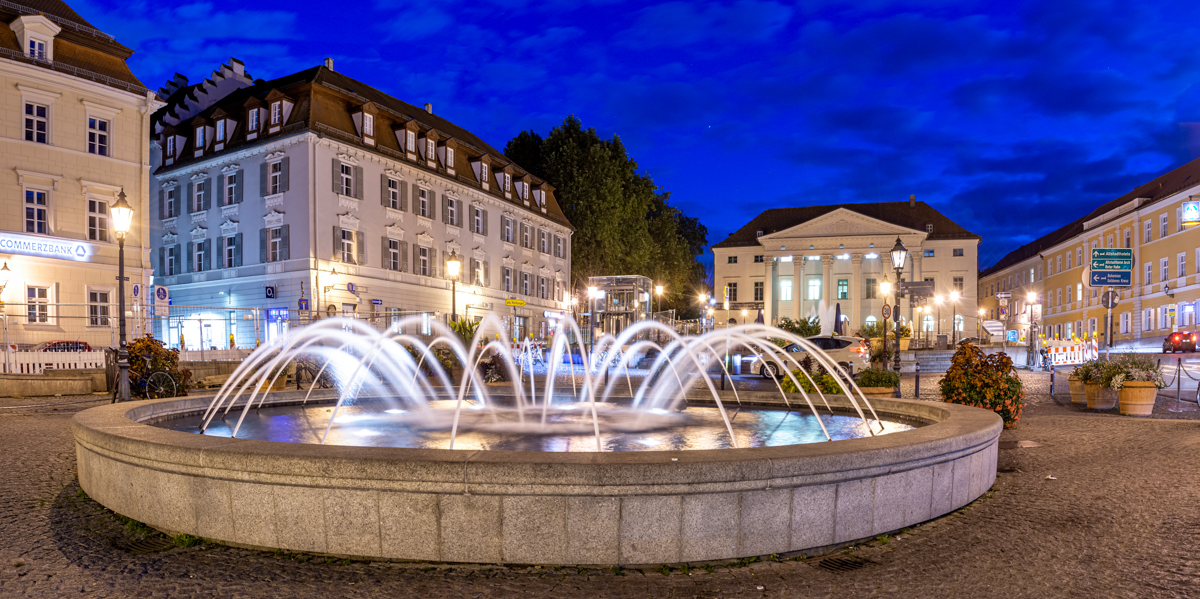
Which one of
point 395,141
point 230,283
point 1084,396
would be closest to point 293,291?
point 230,283

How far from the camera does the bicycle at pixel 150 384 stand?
15953 mm

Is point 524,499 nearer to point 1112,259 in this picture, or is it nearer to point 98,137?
point 1112,259

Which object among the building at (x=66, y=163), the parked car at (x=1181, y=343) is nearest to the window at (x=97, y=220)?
the building at (x=66, y=163)

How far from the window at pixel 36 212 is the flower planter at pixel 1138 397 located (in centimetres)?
3677

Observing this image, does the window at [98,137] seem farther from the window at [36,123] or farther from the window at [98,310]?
the window at [98,310]

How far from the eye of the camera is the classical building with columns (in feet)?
269

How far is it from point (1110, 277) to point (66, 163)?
138 ft

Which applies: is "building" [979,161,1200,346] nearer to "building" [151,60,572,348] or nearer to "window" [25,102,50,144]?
"building" [151,60,572,348]

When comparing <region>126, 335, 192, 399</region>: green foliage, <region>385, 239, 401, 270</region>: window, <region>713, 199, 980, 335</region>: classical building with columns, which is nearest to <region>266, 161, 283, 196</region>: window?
<region>385, 239, 401, 270</region>: window

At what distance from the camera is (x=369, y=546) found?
5.12 m

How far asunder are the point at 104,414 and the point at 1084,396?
1933 centimetres

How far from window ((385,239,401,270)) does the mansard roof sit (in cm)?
5568

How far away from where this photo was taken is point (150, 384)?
16.0 meters

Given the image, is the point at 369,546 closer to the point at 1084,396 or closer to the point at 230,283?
the point at 1084,396
